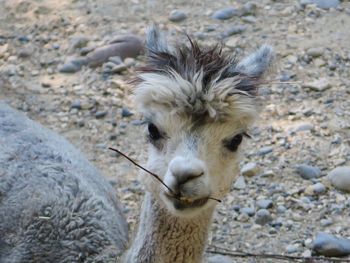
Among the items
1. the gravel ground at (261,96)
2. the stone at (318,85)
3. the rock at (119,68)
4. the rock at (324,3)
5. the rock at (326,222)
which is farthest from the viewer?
the rock at (324,3)

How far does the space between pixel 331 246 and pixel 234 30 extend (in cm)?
329

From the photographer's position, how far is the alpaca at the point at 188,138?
11.8 feet

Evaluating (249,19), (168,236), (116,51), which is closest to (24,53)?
(116,51)

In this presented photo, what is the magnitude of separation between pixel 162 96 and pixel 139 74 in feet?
0.77

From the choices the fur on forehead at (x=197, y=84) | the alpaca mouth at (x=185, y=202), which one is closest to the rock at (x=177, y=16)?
the fur on forehead at (x=197, y=84)

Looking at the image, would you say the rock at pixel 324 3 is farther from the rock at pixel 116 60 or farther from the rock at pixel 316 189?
the rock at pixel 316 189

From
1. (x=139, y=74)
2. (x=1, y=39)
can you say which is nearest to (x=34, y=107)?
(x=1, y=39)

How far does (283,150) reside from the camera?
20.9 ft

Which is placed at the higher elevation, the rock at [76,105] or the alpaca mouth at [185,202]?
the alpaca mouth at [185,202]

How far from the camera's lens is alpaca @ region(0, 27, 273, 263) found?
11.9ft

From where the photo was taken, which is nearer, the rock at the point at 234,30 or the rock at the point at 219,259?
the rock at the point at 219,259

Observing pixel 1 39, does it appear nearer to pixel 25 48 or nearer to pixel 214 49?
pixel 25 48

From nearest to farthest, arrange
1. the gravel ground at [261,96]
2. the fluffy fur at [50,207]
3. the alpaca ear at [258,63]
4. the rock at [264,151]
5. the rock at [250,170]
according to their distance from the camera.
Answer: the alpaca ear at [258,63]
the fluffy fur at [50,207]
the gravel ground at [261,96]
the rock at [250,170]
the rock at [264,151]

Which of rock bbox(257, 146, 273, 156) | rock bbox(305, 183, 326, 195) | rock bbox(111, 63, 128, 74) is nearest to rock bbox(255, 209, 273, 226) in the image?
rock bbox(305, 183, 326, 195)
